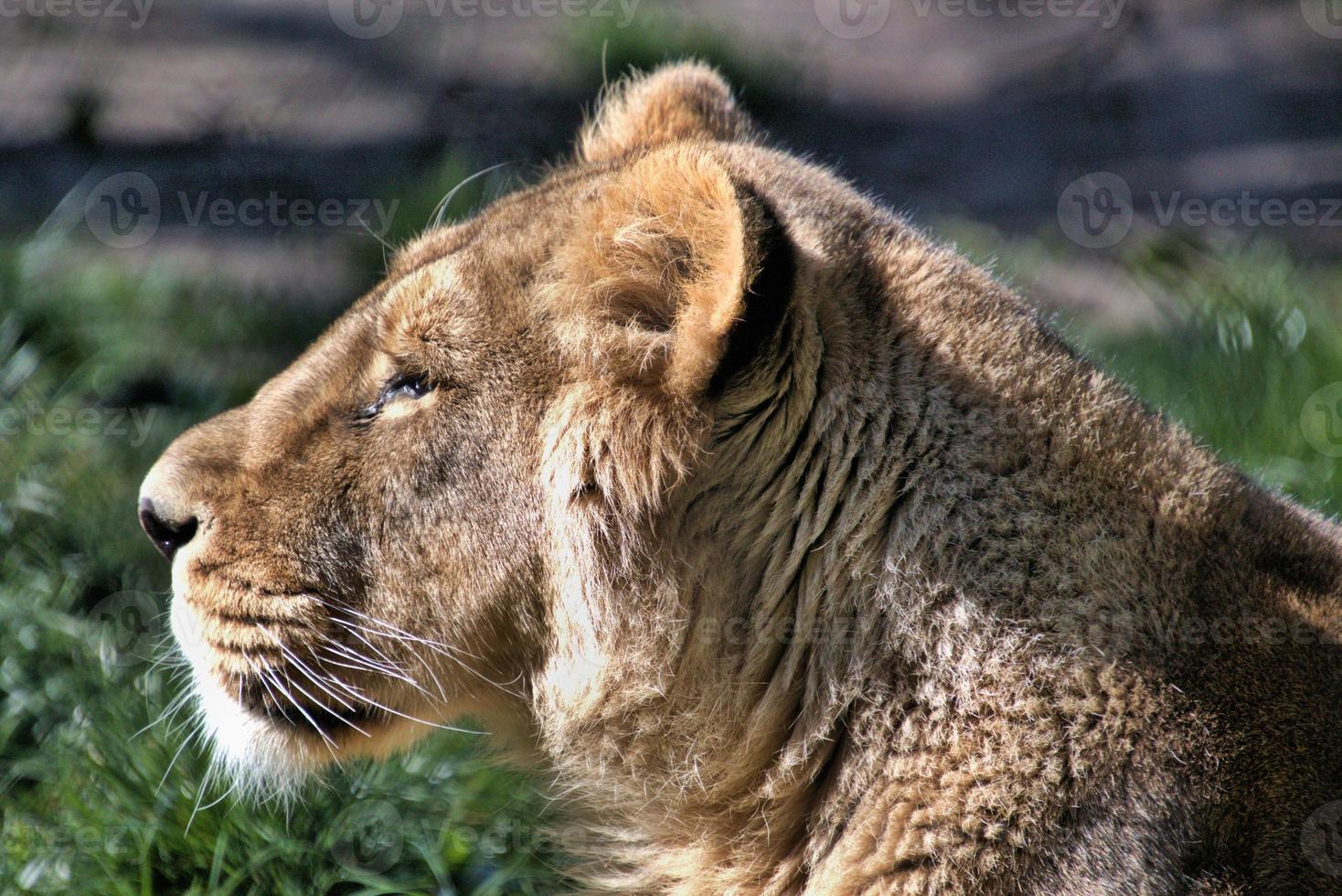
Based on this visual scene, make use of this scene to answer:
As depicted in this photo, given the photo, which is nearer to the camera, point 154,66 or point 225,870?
point 225,870

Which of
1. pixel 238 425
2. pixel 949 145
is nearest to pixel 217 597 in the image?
pixel 238 425

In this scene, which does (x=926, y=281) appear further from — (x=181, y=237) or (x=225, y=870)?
(x=181, y=237)

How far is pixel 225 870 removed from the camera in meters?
3.48

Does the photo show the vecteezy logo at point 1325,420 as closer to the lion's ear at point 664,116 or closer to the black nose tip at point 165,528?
the lion's ear at point 664,116

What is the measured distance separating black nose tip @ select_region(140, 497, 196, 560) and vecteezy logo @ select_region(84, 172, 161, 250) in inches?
167

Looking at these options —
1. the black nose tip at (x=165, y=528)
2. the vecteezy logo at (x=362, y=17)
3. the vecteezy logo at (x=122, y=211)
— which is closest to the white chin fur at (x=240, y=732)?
the black nose tip at (x=165, y=528)

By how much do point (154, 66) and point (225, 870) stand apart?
20.5 feet

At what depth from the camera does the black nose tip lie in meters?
2.97

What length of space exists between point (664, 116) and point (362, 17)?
5.92 metres

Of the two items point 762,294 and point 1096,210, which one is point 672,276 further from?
point 1096,210
